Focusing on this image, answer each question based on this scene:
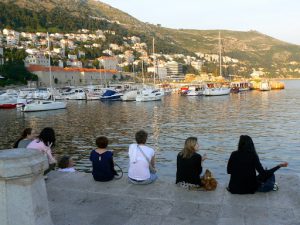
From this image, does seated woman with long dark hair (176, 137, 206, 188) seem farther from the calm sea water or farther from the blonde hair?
the calm sea water

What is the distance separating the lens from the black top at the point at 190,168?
21.3 ft

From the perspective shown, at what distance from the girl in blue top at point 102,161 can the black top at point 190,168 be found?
1426mm

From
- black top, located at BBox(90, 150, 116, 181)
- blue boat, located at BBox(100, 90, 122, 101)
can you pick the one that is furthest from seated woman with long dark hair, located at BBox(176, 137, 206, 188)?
blue boat, located at BBox(100, 90, 122, 101)

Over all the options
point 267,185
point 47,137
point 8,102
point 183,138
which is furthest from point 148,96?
point 267,185

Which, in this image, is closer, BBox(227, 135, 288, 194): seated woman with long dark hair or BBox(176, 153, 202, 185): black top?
BBox(227, 135, 288, 194): seated woman with long dark hair

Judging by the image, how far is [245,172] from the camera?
6258 mm

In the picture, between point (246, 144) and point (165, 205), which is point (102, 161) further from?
point (246, 144)

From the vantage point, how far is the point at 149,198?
630cm

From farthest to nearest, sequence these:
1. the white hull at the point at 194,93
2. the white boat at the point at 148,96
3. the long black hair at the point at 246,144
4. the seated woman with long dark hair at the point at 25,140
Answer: the white hull at the point at 194,93
the white boat at the point at 148,96
the seated woman with long dark hair at the point at 25,140
the long black hair at the point at 246,144

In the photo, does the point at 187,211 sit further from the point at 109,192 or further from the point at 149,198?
the point at 109,192

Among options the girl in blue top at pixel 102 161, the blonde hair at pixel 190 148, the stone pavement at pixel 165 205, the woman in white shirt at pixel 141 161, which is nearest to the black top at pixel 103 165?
the girl in blue top at pixel 102 161

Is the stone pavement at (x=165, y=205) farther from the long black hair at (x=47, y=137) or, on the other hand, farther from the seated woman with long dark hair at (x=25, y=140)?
the seated woman with long dark hair at (x=25, y=140)

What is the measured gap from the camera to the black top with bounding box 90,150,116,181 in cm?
718

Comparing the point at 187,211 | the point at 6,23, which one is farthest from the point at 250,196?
the point at 6,23
